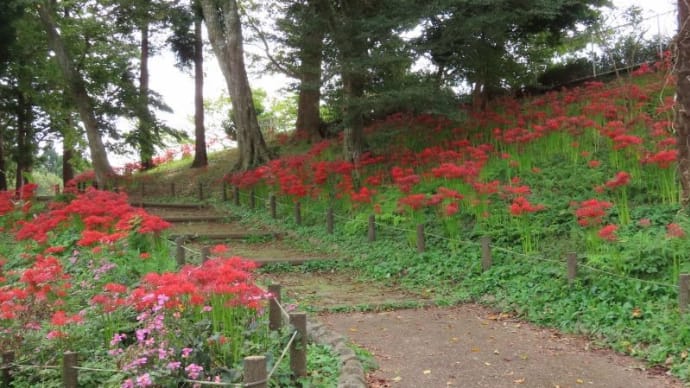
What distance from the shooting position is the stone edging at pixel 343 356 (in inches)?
158

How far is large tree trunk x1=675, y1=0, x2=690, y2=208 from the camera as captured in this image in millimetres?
6820

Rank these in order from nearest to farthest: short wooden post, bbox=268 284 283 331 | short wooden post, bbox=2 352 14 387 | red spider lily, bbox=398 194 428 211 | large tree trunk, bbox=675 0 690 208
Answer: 1. short wooden post, bbox=2 352 14 387
2. short wooden post, bbox=268 284 283 331
3. large tree trunk, bbox=675 0 690 208
4. red spider lily, bbox=398 194 428 211

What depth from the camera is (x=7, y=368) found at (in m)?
4.18

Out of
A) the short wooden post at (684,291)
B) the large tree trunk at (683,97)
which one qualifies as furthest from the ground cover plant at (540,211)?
the large tree trunk at (683,97)

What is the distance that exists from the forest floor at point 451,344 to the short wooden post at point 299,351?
68 centimetres

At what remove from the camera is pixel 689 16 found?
22.4 feet

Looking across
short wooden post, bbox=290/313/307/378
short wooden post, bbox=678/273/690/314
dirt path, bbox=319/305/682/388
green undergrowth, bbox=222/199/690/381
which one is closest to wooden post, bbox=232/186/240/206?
green undergrowth, bbox=222/199/690/381

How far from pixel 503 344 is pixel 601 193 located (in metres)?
3.43

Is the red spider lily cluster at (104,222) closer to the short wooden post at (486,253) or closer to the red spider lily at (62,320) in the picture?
the red spider lily at (62,320)

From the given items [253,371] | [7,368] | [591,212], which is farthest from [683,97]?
[7,368]

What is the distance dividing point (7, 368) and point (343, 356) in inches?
96.8

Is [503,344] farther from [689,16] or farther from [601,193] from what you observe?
[689,16]

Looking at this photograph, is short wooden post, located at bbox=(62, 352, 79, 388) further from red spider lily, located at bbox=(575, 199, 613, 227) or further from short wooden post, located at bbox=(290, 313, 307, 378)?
red spider lily, located at bbox=(575, 199, 613, 227)

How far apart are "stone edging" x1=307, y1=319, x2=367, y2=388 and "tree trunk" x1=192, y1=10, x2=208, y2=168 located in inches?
637
